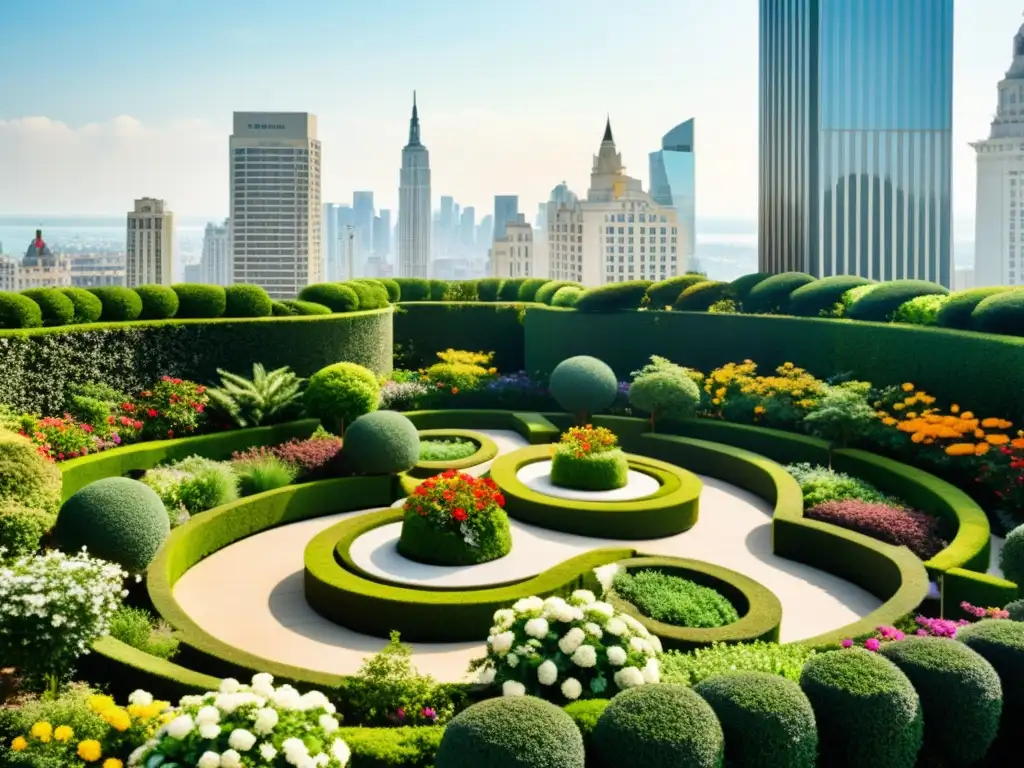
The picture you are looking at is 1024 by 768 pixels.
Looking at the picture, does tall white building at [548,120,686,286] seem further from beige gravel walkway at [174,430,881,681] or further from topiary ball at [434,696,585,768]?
topiary ball at [434,696,585,768]

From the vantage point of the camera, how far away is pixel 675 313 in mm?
19797

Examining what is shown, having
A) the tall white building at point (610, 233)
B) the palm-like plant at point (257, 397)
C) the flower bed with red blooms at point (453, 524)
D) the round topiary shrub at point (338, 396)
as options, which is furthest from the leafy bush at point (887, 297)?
the tall white building at point (610, 233)

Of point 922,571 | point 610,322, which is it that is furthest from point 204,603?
point 610,322

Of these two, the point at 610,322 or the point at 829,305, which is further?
the point at 610,322

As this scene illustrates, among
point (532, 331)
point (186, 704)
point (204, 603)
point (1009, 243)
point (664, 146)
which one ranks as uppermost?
point (664, 146)

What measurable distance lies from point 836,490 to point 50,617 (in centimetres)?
951

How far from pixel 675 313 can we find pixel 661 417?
3.62m

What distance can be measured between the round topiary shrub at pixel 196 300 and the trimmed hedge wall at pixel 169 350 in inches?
18.8

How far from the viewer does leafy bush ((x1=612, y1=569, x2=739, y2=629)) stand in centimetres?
851

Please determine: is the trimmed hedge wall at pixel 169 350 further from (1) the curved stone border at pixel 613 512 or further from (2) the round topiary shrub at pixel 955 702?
(2) the round topiary shrub at pixel 955 702

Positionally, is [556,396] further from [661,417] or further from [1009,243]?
[1009,243]

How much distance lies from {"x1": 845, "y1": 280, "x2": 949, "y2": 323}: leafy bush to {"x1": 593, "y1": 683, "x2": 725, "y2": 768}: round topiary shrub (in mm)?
12959

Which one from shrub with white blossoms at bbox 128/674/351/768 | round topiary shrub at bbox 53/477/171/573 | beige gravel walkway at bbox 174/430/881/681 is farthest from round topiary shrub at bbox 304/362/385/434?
shrub with white blossoms at bbox 128/674/351/768

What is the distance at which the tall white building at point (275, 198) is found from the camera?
218 feet
